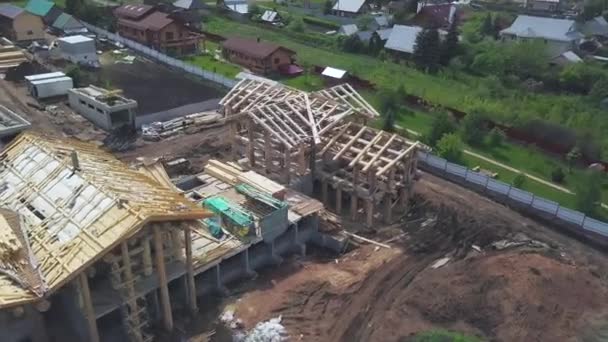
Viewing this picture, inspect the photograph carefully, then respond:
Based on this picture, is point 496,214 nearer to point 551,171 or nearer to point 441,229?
point 441,229

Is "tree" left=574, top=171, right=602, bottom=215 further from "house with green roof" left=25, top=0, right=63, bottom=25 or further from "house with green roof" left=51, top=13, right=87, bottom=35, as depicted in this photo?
"house with green roof" left=25, top=0, right=63, bottom=25

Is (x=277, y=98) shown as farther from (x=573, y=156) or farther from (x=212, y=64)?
(x=212, y=64)

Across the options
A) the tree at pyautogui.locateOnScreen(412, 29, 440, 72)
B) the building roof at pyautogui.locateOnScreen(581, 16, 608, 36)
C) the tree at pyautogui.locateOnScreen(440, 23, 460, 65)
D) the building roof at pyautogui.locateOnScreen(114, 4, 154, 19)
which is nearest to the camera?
the tree at pyautogui.locateOnScreen(412, 29, 440, 72)

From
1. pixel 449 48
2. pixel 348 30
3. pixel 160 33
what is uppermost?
pixel 160 33

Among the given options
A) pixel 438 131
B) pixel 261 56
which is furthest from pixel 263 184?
pixel 261 56

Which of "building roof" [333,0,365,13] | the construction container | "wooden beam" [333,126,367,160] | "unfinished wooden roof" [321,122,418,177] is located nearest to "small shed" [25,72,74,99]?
the construction container

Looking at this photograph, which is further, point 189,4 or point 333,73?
point 189,4

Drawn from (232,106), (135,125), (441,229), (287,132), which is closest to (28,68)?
(135,125)

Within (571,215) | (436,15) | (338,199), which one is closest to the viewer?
→ (571,215)
